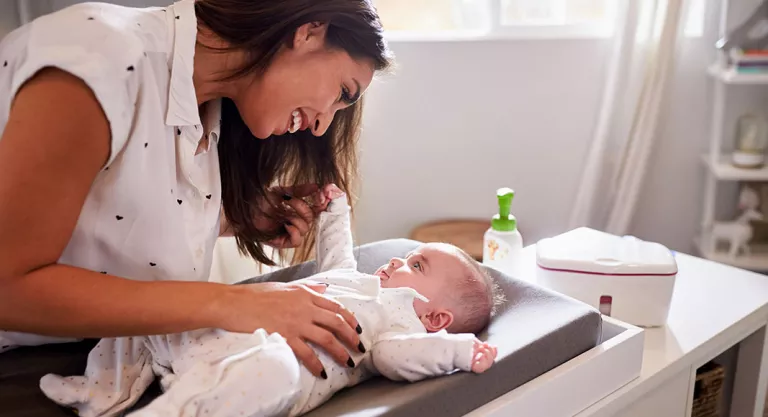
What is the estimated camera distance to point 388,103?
8.38 ft

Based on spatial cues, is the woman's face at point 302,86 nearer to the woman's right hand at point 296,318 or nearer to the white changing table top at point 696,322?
the woman's right hand at point 296,318

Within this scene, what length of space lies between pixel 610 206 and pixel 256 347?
75.5 inches

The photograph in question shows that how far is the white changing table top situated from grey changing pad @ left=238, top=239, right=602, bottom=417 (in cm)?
12

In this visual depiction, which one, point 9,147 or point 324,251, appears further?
point 324,251

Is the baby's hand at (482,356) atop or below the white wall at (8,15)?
below

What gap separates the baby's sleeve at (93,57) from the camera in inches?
32.3

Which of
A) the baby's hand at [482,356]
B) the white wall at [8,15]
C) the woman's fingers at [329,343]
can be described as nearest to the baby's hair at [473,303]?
the baby's hand at [482,356]

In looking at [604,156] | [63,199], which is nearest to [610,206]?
[604,156]

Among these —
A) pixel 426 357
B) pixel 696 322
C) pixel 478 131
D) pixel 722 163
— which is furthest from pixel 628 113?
pixel 426 357

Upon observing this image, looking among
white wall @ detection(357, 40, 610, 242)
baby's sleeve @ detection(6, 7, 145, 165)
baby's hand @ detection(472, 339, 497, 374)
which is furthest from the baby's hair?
white wall @ detection(357, 40, 610, 242)

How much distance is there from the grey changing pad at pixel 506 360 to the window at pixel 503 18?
1.43m

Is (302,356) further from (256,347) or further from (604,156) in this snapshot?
(604,156)

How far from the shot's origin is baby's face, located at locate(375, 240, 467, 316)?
1172 millimetres

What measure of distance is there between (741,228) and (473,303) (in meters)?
1.52
